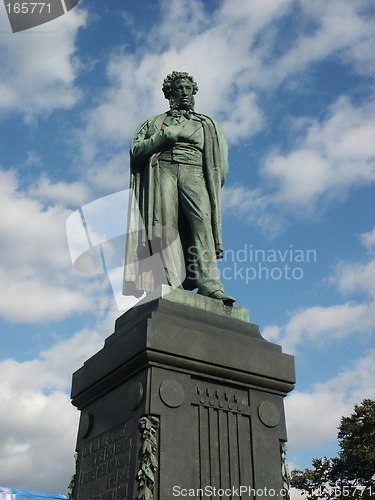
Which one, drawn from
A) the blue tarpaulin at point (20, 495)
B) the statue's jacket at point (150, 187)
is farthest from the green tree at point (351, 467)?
the statue's jacket at point (150, 187)

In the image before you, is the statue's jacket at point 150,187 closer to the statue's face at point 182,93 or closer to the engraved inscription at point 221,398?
the statue's face at point 182,93

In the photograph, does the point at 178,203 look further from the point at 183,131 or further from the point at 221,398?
the point at 221,398

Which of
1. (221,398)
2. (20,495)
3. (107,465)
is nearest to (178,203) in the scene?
(221,398)

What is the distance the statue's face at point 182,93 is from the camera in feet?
33.8

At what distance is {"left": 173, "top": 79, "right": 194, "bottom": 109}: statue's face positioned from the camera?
33.8 ft

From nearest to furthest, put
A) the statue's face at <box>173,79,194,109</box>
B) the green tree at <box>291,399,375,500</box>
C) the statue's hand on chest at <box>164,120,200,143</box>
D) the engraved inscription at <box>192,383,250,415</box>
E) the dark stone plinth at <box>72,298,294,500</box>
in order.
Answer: the dark stone plinth at <box>72,298,294,500</box> → the engraved inscription at <box>192,383,250,415</box> → the statue's hand on chest at <box>164,120,200,143</box> → the statue's face at <box>173,79,194,109</box> → the green tree at <box>291,399,375,500</box>

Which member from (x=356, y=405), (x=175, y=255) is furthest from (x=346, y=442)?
(x=175, y=255)

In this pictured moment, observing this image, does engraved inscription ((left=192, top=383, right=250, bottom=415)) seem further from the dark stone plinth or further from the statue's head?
the statue's head

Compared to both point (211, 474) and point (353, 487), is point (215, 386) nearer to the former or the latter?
point (211, 474)

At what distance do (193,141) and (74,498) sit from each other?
5.91 m

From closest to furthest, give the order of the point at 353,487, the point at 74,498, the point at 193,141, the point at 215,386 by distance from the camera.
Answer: the point at 215,386, the point at 74,498, the point at 193,141, the point at 353,487

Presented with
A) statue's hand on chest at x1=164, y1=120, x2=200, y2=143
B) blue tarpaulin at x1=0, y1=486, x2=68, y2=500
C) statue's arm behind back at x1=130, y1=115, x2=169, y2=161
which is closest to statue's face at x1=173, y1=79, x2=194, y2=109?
statue's hand on chest at x1=164, y1=120, x2=200, y2=143

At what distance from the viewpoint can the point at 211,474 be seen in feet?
23.3

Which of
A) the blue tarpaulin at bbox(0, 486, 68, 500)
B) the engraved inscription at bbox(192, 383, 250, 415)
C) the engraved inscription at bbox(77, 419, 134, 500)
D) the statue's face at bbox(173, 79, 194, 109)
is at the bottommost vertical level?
the engraved inscription at bbox(77, 419, 134, 500)
